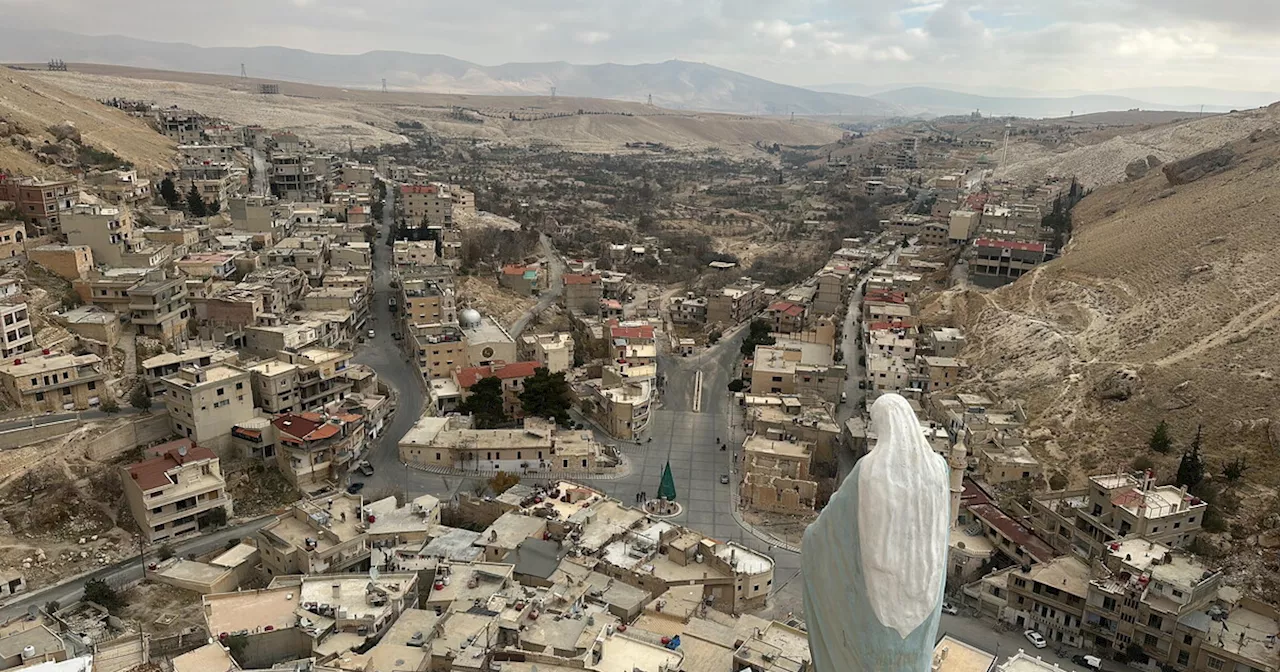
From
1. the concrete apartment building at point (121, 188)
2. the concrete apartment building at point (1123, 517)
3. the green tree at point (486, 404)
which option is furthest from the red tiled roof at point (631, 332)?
the concrete apartment building at point (121, 188)

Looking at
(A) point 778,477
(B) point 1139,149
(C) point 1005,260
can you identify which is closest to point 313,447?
(A) point 778,477

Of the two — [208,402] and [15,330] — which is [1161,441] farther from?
[15,330]

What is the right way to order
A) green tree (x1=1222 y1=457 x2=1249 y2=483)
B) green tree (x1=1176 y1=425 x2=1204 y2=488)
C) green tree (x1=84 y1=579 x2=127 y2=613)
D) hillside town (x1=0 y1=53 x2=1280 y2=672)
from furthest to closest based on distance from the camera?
green tree (x1=1222 y1=457 x2=1249 y2=483)
green tree (x1=1176 y1=425 x2=1204 y2=488)
green tree (x1=84 y1=579 x2=127 y2=613)
hillside town (x1=0 y1=53 x2=1280 y2=672)

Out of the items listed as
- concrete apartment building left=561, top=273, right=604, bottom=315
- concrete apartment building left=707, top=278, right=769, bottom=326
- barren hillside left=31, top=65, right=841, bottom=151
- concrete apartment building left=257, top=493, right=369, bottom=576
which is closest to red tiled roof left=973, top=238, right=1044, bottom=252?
concrete apartment building left=707, top=278, right=769, bottom=326

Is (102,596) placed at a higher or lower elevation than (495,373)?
lower

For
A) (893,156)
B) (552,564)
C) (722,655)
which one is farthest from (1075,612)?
(893,156)

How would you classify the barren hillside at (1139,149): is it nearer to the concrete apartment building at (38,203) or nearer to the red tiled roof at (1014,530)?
the red tiled roof at (1014,530)

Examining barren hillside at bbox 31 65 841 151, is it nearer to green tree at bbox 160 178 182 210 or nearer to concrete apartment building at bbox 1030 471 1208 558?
green tree at bbox 160 178 182 210
